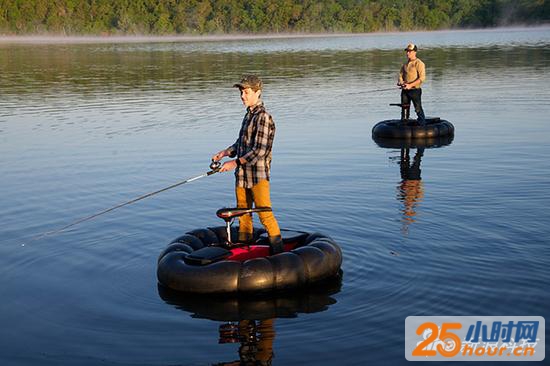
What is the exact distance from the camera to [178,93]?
1320 inches

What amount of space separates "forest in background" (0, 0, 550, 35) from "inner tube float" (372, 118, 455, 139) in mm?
121382

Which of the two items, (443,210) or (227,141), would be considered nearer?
(443,210)

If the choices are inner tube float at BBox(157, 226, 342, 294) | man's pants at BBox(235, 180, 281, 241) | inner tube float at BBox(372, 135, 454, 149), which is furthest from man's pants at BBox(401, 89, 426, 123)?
man's pants at BBox(235, 180, 281, 241)

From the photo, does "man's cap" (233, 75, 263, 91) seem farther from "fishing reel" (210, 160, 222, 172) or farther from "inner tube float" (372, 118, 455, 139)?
"inner tube float" (372, 118, 455, 139)

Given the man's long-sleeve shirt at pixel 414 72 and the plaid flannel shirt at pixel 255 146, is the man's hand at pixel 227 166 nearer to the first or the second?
the plaid flannel shirt at pixel 255 146

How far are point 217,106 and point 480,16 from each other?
12778cm

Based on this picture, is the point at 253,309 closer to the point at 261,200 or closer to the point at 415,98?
the point at 261,200

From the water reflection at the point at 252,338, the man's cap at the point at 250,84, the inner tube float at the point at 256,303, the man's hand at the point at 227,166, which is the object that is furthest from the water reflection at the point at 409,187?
the water reflection at the point at 252,338

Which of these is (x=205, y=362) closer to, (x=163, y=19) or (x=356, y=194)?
(x=356, y=194)

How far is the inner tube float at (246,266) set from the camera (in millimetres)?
9172

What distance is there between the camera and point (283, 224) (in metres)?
12.3

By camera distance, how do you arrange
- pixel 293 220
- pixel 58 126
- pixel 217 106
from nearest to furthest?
pixel 293 220, pixel 58 126, pixel 217 106

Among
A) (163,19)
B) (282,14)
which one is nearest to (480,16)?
(282,14)

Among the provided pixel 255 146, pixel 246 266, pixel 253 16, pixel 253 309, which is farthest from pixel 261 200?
pixel 253 16
